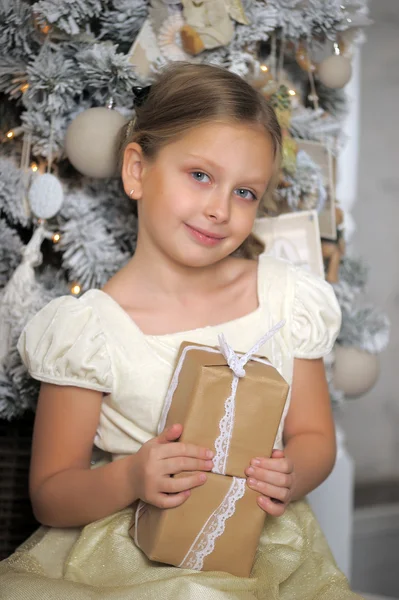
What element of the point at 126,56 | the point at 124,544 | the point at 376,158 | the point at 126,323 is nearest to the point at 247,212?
the point at 126,323

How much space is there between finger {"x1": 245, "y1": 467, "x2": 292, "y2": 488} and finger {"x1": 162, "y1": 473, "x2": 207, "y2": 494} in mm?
61

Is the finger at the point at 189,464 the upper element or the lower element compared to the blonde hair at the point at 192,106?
lower

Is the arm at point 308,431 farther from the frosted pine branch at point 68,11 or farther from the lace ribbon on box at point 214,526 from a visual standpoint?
the frosted pine branch at point 68,11

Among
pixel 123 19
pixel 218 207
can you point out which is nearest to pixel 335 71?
pixel 123 19

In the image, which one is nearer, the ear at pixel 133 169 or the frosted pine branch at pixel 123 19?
the ear at pixel 133 169

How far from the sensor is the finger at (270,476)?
97 centimetres

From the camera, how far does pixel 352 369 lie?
1.46 metres

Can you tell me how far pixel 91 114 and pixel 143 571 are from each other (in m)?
0.69

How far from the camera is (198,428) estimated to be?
952 millimetres

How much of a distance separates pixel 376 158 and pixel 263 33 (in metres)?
1.22

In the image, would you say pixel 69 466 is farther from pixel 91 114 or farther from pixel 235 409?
pixel 91 114

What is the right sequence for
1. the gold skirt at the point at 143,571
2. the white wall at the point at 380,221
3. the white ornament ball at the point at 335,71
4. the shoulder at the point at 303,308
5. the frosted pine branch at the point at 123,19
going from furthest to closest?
the white wall at the point at 380,221 → the white ornament ball at the point at 335,71 → the frosted pine branch at the point at 123,19 → the shoulder at the point at 303,308 → the gold skirt at the point at 143,571

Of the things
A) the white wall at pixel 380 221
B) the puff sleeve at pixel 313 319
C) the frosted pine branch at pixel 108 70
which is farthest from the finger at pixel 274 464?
the white wall at pixel 380 221

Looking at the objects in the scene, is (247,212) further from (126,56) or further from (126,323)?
(126,56)
